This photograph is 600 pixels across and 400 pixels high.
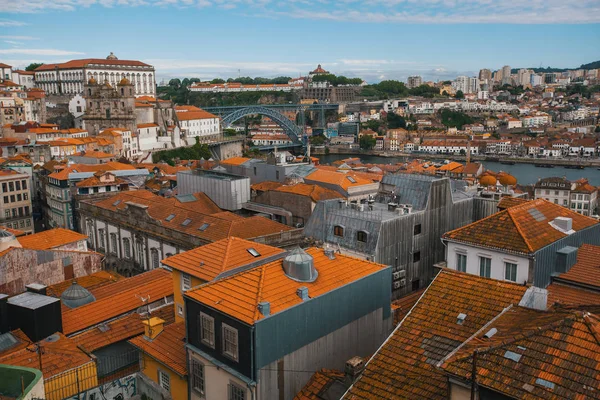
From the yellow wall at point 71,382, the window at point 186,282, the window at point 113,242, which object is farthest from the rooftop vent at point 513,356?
the window at point 113,242

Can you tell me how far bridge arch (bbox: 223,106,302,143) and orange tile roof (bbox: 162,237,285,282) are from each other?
7969cm

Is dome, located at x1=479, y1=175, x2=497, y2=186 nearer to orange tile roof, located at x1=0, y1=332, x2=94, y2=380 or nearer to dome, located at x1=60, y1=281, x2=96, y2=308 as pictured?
dome, located at x1=60, y1=281, x2=96, y2=308

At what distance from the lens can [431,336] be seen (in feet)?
26.2

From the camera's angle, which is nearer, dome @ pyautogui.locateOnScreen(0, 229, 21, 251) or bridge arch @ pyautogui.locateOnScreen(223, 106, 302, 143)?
dome @ pyautogui.locateOnScreen(0, 229, 21, 251)

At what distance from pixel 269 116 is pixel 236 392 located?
88.3 meters

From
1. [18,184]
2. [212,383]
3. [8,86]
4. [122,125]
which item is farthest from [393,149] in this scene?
[212,383]

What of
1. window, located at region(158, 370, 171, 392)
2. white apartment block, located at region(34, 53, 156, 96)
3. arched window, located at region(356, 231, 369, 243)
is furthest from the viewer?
white apartment block, located at region(34, 53, 156, 96)

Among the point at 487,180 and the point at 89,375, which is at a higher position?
the point at 89,375

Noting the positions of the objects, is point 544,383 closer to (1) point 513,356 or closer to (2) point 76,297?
(1) point 513,356

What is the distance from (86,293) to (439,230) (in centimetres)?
1063

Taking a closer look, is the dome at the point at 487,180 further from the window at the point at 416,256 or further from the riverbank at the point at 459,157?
the riverbank at the point at 459,157

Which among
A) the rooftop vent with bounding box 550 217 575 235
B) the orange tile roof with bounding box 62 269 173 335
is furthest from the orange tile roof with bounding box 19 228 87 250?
the rooftop vent with bounding box 550 217 575 235

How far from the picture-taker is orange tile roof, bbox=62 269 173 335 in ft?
42.0

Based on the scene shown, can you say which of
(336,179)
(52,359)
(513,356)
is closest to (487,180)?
(336,179)
